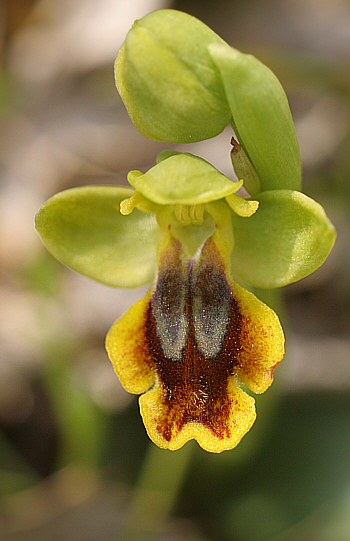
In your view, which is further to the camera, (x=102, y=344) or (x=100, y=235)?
(x=102, y=344)

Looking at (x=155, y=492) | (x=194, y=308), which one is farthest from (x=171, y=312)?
(x=155, y=492)

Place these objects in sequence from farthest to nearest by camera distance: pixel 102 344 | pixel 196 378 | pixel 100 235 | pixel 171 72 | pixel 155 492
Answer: pixel 102 344 < pixel 155 492 < pixel 100 235 < pixel 196 378 < pixel 171 72

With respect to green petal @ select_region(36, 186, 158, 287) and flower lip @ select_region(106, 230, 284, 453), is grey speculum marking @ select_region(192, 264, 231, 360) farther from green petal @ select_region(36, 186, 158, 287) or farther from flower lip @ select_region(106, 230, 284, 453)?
green petal @ select_region(36, 186, 158, 287)

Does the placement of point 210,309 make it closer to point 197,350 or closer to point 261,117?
point 197,350

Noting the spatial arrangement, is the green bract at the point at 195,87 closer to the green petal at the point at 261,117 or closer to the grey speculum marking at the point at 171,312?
the green petal at the point at 261,117

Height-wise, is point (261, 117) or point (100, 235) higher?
point (261, 117)

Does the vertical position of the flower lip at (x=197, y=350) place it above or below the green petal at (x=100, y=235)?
below

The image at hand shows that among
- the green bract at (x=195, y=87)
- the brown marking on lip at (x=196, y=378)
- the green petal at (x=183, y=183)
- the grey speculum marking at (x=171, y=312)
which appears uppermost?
the green bract at (x=195, y=87)

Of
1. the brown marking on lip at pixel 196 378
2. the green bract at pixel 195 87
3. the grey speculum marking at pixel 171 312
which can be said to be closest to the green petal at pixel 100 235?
the grey speculum marking at pixel 171 312
